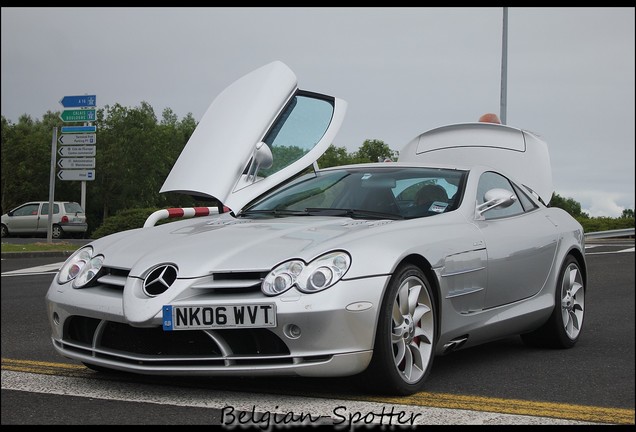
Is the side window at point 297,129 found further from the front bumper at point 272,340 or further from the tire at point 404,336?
the front bumper at point 272,340

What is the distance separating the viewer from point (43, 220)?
3375 cm

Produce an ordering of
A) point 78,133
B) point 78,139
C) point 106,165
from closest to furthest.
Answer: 1. point 78,133
2. point 78,139
3. point 106,165

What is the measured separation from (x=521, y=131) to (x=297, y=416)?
15.9ft

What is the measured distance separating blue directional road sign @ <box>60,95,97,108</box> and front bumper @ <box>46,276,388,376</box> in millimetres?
23584

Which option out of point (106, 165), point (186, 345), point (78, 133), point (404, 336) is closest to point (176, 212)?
point (186, 345)

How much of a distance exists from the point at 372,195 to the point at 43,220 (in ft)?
98.5

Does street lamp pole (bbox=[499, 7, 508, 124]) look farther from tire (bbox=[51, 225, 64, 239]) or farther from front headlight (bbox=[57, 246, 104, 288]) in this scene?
front headlight (bbox=[57, 246, 104, 288])

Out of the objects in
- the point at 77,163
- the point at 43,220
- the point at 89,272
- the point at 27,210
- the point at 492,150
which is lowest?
the point at 43,220

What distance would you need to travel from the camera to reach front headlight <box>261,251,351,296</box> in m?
4.29

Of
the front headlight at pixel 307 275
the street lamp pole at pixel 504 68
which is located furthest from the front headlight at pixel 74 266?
the street lamp pole at pixel 504 68

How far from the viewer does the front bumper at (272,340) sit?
4.25 metres

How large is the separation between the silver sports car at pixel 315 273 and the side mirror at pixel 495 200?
0.01 metres

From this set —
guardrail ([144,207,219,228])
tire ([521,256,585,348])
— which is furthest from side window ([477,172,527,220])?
guardrail ([144,207,219,228])

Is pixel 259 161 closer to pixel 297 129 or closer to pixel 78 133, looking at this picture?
pixel 297 129
